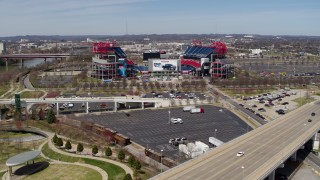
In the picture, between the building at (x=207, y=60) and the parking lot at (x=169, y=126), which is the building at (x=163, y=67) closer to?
the building at (x=207, y=60)

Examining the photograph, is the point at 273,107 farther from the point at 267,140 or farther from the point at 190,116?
the point at 267,140

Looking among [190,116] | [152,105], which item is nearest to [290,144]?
[190,116]

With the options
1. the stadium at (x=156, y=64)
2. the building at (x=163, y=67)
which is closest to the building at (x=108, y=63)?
the stadium at (x=156, y=64)

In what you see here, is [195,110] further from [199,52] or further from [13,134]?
[199,52]

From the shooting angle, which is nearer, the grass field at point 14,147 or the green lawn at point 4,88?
the grass field at point 14,147

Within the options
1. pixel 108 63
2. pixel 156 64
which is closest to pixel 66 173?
pixel 108 63

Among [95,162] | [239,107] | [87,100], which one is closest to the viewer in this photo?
[95,162]
